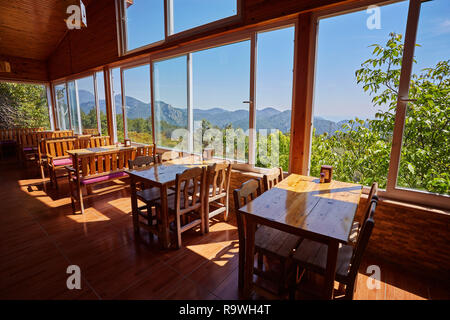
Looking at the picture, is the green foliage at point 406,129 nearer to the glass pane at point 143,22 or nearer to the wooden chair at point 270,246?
the wooden chair at point 270,246

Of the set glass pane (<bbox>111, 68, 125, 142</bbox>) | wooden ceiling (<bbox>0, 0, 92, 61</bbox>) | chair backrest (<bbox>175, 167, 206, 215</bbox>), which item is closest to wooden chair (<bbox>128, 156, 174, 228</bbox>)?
chair backrest (<bbox>175, 167, 206, 215</bbox>)

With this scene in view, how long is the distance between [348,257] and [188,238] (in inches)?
61.5

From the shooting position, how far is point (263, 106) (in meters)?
2.89

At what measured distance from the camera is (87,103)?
6.10 meters

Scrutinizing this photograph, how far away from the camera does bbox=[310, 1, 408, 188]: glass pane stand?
2059 mm

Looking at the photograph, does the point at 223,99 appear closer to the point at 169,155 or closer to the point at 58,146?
the point at 169,155

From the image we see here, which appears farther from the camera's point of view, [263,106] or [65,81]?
[65,81]

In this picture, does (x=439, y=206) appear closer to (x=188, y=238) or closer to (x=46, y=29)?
(x=188, y=238)

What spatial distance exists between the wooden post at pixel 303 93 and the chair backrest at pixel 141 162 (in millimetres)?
1769

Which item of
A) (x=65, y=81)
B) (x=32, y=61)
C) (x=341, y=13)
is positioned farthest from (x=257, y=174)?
(x=32, y=61)

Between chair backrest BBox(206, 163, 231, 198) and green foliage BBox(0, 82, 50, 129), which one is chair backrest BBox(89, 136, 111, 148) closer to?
chair backrest BBox(206, 163, 231, 198)

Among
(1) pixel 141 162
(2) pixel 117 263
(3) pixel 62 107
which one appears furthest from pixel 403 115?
(3) pixel 62 107

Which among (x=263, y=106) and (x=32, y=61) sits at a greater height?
(x=32, y=61)

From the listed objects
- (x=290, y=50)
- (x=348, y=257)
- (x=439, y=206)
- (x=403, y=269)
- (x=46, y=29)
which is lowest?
(x=403, y=269)
